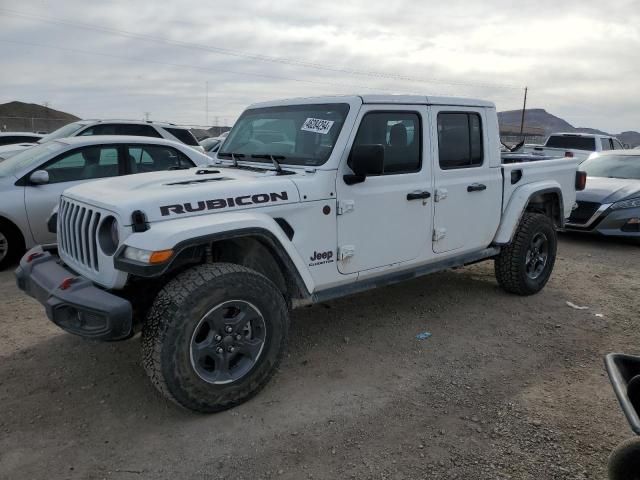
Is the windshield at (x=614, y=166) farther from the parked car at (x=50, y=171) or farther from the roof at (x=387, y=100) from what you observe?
the parked car at (x=50, y=171)

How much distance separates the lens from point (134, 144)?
659 cm

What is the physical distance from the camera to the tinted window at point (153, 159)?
6.57 m

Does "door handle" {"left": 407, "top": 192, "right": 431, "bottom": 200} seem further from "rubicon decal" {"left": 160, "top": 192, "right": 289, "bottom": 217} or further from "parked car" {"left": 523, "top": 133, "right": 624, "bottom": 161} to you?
"parked car" {"left": 523, "top": 133, "right": 624, "bottom": 161}

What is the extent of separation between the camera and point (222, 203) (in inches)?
126

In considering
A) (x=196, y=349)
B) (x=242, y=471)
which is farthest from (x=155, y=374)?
(x=242, y=471)

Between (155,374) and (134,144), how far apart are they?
4.40 metres

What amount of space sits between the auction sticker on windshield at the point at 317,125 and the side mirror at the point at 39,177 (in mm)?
3465

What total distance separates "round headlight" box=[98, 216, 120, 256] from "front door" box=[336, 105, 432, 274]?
1493 millimetres

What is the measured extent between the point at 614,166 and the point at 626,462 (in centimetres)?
830

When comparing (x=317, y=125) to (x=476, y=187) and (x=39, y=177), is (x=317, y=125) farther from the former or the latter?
(x=39, y=177)

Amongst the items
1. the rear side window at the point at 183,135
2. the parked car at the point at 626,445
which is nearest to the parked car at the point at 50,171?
the rear side window at the point at 183,135

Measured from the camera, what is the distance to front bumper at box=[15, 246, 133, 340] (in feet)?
9.30

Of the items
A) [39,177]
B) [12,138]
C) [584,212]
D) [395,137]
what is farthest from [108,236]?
[12,138]

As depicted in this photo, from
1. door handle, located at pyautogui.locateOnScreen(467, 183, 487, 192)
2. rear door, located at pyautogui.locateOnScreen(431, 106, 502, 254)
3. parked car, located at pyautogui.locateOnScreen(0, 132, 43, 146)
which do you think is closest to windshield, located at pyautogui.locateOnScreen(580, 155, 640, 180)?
rear door, located at pyautogui.locateOnScreen(431, 106, 502, 254)
